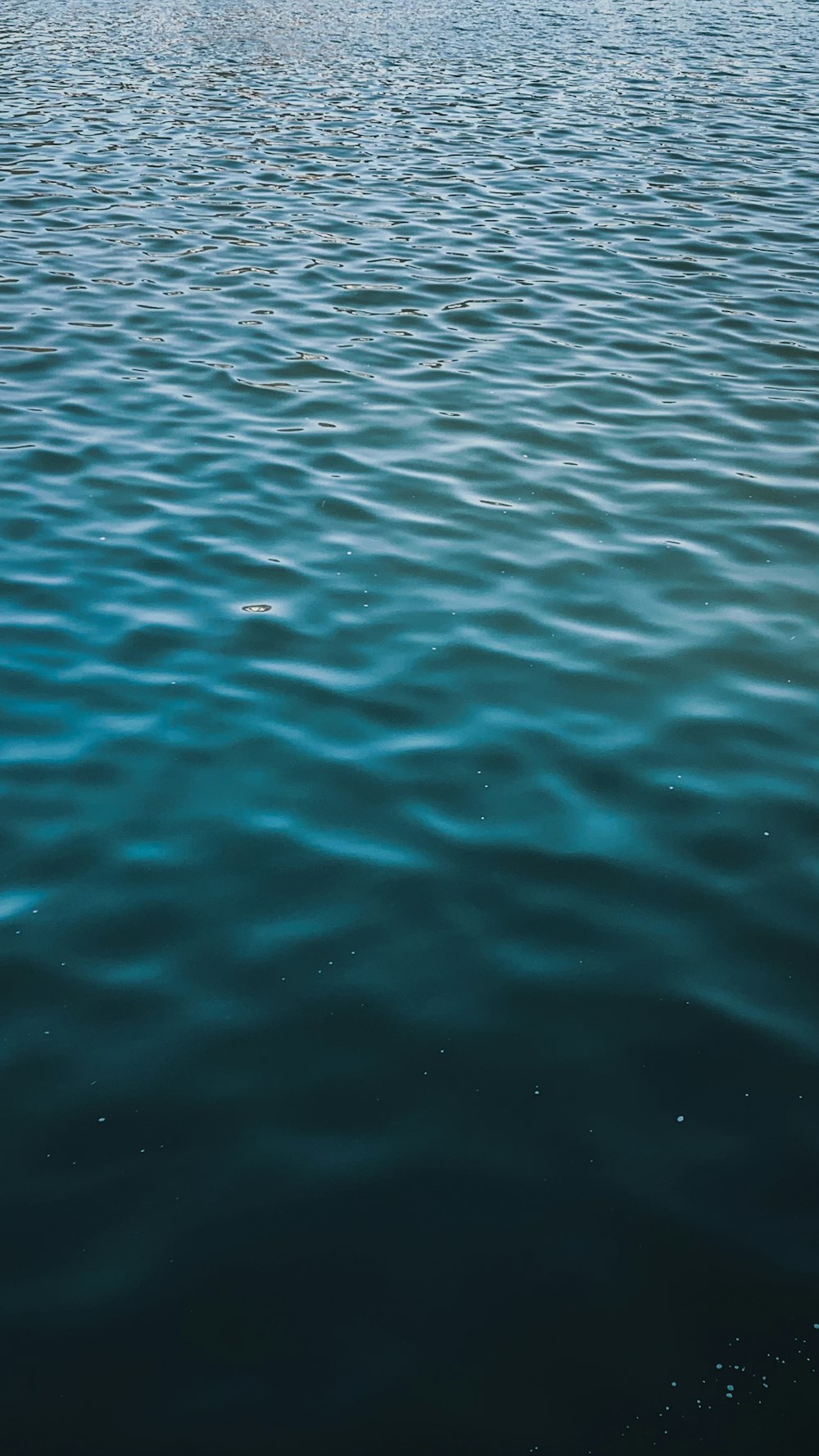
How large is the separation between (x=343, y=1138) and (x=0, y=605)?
4224mm

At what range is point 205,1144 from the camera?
161 inches

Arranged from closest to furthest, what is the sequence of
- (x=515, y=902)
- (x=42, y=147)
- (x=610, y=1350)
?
(x=610, y=1350), (x=515, y=902), (x=42, y=147)

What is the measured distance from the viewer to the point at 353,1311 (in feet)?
11.8

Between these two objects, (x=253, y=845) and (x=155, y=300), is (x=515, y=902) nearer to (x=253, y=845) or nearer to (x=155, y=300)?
(x=253, y=845)

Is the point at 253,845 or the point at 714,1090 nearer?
the point at 714,1090

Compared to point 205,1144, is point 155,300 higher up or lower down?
higher up

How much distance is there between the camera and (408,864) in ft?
17.4

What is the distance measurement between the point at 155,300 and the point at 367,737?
7868 millimetres

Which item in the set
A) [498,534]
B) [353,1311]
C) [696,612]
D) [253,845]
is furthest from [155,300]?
[353,1311]

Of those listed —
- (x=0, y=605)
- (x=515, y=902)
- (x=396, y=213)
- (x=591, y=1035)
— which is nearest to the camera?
(x=591, y=1035)

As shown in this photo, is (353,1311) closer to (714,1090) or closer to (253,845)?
(714,1090)

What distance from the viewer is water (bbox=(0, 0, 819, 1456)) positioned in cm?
354

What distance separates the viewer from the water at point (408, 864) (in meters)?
3.54

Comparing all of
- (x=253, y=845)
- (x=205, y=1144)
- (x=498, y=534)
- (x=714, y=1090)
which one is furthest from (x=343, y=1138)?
(x=498, y=534)
